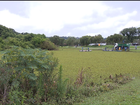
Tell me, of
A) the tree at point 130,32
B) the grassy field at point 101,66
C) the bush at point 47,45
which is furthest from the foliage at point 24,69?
the tree at point 130,32

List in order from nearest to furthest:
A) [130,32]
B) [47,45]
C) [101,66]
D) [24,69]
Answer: [24,69] → [101,66] → [47,45] → [130,32]

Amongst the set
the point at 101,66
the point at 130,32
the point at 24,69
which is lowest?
the point at 101,66

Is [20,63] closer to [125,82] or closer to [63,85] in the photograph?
[63,85]

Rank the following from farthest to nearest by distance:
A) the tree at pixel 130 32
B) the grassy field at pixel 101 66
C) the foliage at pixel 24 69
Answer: the tree at pixel 130 32, the grassy field at pixel 101 66, the foliage at pixel 24 69

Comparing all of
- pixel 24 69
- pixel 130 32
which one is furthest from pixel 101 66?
pixel 130 32

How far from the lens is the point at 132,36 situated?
39281 millimetres

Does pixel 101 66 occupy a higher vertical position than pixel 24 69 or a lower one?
lower

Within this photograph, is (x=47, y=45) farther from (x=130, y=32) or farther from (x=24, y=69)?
(x=24, y=69)

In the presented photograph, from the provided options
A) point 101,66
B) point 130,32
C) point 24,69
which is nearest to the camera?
point 24,69

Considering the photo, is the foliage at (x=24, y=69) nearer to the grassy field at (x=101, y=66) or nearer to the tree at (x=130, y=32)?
the grassy field at (x=101, y=66)

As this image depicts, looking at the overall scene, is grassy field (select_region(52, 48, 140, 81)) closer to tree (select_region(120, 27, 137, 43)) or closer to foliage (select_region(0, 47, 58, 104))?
foliage (select_region(0, 47, 58, 104))

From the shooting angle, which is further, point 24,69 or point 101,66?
point 101,66

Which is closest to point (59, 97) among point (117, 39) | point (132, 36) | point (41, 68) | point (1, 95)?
point (41, 68)

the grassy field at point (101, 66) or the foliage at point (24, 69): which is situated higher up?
the foliage at point (24, 69)
